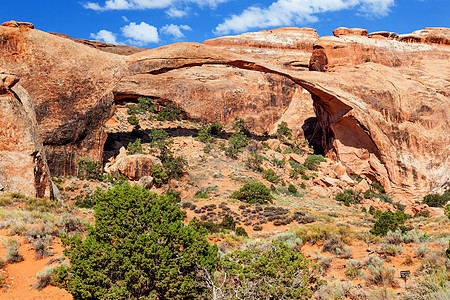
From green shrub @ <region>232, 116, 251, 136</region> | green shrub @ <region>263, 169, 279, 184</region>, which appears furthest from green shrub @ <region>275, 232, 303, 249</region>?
green shrub @ <region>232, 116, 251, 136</region>

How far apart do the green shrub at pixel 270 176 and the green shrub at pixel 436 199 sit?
12.7 m

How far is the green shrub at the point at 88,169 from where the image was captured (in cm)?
2109

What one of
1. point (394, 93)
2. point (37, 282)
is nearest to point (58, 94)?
point (37, 282)

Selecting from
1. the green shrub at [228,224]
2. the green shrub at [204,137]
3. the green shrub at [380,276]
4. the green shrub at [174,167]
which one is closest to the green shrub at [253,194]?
the green shrub at [174,167]

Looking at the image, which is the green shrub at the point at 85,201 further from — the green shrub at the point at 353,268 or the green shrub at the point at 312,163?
→ the green shrub at the point at 312,163

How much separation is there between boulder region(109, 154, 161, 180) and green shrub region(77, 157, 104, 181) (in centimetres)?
170

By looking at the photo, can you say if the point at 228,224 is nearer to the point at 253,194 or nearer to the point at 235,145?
the point at 253,194

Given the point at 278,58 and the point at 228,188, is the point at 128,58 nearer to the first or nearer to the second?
the point at 228,188

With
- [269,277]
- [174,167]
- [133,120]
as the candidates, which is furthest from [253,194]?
[133,120]

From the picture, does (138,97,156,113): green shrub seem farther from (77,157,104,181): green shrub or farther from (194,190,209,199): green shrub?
(194,190,209,199): green shrub

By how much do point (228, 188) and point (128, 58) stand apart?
14030mm

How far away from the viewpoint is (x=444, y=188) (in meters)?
27.6

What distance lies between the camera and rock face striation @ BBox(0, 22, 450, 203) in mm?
19781

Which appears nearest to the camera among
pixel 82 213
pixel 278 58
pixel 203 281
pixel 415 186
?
pixel 203 281
